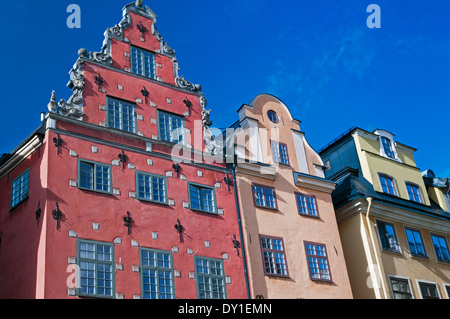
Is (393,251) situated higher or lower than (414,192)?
lower

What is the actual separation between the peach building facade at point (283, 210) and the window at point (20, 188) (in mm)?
9020

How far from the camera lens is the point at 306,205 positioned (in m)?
29.3

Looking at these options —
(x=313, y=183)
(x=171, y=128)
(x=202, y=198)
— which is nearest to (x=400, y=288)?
(x=313, y=183)

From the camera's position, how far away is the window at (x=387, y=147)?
3631 centimetres

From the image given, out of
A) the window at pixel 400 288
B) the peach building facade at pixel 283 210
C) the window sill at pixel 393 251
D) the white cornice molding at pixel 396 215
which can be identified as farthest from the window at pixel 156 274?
the window sill at pixel 393 251

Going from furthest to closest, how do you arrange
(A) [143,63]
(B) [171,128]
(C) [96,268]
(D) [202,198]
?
1. (A) [143,63]
2. (B) [171,128]
3. (D) [202,198]
4. (C) [96,268]

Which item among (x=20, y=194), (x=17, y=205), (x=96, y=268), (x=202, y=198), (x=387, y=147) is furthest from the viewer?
(x=387, y=147)

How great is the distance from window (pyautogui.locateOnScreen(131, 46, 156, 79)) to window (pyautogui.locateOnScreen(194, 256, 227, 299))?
347 inches

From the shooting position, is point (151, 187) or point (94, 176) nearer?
point (94, 176)

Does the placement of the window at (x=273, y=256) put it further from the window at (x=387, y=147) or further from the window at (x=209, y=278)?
the window at (x=387, y=147)

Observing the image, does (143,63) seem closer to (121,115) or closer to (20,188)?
(121,115)

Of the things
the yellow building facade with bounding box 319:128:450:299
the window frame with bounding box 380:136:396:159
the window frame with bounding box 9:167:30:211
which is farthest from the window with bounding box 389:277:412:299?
the window frame with bounding box 9:167:30:211

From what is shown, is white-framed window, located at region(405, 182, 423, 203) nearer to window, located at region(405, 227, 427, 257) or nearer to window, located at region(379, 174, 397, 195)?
window, located at region(379, 174, 397, 195)

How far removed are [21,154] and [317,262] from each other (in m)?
13.9
